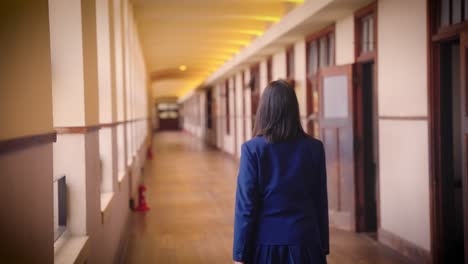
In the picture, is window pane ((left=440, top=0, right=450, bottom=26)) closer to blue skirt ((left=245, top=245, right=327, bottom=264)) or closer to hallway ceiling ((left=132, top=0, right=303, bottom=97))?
blue skirt ((left=245, top=245, right=327, bottom=264))

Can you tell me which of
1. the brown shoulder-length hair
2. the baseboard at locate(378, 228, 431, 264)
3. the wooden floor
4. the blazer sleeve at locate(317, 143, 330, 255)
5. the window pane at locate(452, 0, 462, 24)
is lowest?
the wooden floor

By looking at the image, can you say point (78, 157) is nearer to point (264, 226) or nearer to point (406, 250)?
point (264, 226)

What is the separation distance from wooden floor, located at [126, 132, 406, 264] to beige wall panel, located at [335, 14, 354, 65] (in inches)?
79.4

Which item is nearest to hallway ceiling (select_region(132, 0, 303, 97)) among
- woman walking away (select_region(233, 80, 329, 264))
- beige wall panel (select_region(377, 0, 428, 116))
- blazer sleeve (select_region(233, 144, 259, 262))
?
beige wall panel (select_region(377, 0, 428, 116))

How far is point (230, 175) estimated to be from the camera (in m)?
12.0

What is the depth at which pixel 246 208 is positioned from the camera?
2.27 m

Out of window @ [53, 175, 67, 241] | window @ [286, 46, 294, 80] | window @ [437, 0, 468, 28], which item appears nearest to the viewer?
window @ [53, 175, 67, 241]

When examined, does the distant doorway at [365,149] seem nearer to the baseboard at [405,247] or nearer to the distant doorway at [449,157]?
the baseboard at [405,247]

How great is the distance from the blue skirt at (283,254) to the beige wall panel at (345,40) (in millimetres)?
4410

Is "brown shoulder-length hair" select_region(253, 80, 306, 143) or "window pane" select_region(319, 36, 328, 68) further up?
"window pane" select_region(319, 36, 328, 68)

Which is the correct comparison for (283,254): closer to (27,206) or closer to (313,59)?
(27,206)

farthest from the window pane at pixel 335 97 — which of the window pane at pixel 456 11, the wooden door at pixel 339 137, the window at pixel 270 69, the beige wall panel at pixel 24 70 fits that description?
the window at pixel 270 69

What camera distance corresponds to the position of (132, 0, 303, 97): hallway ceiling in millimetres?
9219

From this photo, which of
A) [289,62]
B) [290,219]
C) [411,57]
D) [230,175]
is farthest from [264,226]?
[230,175]
